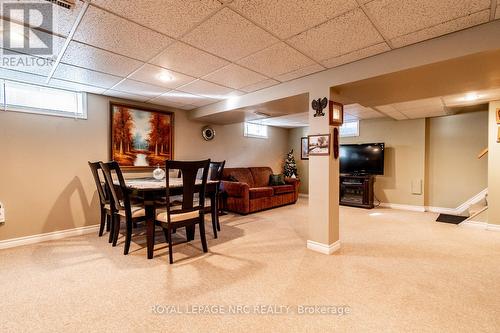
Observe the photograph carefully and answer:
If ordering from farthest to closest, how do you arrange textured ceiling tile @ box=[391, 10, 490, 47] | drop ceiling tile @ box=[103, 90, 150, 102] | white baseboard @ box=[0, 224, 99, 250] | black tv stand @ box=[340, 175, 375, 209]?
black tv stand @ box=[340, 175, 375, 209] → drop ceiling tile @ box=[103, 90, 150, 102] → white baseboard @ box=[0, 224, 99, 250] → textured ceiling tile @ box=[391, 10, 490, 47]

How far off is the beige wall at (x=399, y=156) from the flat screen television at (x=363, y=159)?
0.34 metres

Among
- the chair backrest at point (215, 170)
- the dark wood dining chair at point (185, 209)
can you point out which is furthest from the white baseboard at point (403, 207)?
the dark wood dining chair at point (185, 209)

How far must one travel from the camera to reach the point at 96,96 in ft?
12.9

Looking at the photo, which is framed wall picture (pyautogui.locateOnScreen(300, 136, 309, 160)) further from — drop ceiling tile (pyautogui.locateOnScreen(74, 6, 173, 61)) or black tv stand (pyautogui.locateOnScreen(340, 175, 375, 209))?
drop ceiling tile (pyautogui.locateOnScreen(74, 6, 173, 61))

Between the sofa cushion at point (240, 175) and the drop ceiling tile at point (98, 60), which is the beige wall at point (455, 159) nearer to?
the sofa cushion at point (240, 175)

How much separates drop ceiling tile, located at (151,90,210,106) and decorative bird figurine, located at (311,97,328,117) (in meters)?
2.01

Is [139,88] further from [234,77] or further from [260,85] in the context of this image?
[260,85]

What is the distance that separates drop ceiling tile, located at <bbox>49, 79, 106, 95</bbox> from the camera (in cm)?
331

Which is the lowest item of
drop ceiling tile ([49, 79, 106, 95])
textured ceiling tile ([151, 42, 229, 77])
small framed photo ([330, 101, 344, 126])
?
small framed photo ([330, 101, 344, 126])

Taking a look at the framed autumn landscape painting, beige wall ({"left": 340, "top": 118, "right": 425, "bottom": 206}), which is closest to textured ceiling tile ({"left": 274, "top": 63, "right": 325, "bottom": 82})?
the framed autumn landscape painting

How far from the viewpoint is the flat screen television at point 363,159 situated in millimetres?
5848

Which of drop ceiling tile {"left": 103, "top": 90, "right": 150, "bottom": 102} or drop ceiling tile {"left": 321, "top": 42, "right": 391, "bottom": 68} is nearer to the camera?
drop ceiling tile {"left": 321, "top": 42, "right": 391, "bottom": 68}

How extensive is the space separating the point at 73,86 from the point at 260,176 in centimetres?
438

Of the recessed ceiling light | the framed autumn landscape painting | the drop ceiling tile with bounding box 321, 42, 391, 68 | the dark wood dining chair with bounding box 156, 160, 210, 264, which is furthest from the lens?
the framed autumn landscape painting
